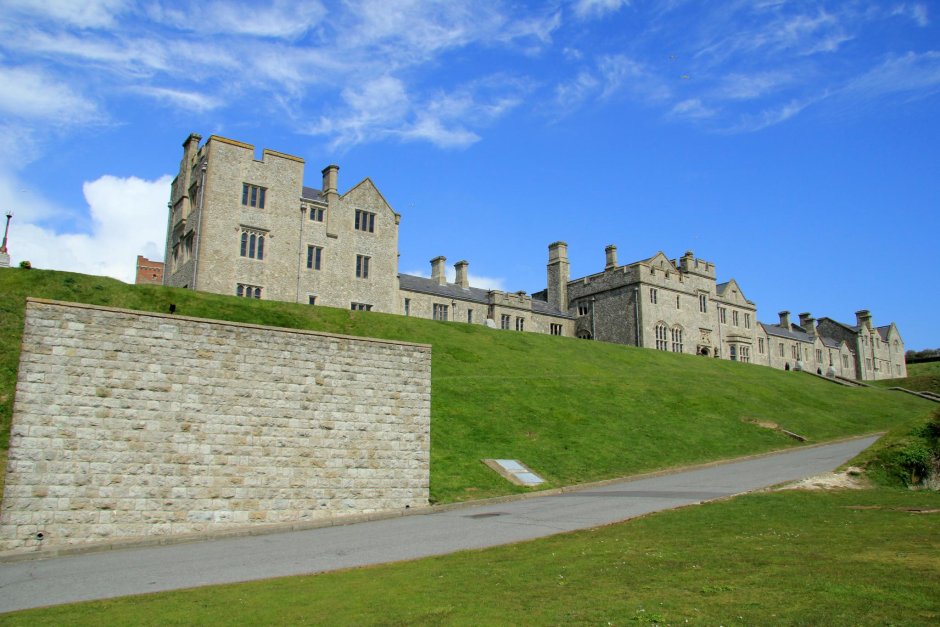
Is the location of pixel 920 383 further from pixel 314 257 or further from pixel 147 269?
pixel 147 269

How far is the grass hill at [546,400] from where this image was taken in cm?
2770

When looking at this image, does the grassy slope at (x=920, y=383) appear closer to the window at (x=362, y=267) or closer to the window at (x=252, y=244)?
the window at (x=362, y=267)

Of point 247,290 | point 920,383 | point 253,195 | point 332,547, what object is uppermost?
point 253,195

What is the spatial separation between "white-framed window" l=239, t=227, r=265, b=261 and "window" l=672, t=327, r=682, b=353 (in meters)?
45.4

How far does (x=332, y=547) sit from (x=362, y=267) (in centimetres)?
4040

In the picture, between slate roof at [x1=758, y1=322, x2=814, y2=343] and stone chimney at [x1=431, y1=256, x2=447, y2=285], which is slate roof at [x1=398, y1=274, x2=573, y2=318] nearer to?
stone chimney at [x1=431, y1=256, x2=447, y2=285]

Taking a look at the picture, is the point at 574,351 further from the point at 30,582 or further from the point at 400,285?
the point at 30,582

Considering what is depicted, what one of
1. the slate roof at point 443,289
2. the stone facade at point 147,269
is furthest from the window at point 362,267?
the stone facade at point 147,269

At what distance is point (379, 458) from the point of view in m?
21.7

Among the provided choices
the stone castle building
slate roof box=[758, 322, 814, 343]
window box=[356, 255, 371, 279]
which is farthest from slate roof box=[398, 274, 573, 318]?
slate roof box=[758, 322, 814, 343]

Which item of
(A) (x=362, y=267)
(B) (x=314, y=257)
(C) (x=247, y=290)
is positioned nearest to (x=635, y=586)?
(C) (x=247, y=290)

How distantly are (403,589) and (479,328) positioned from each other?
3948 centimetres

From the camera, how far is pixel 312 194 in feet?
185

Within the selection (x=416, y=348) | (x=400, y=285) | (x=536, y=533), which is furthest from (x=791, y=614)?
(x=400, y=285)
